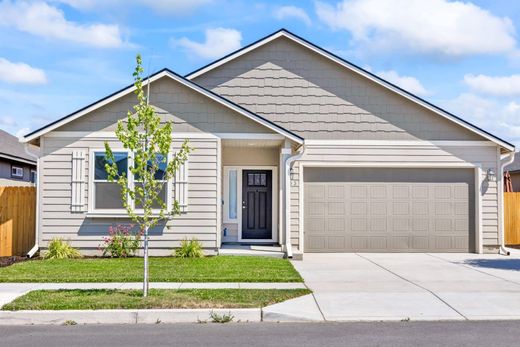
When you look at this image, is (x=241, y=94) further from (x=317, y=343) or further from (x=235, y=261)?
(x=317, y=343)

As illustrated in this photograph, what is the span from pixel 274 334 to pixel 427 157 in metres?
10.5

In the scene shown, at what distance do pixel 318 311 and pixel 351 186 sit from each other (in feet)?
27.5

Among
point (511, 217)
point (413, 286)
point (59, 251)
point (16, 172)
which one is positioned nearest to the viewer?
point (413, 286)

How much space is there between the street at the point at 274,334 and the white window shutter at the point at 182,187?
6.72 metres

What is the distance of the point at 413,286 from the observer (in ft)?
33.7

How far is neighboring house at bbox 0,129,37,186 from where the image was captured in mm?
21688

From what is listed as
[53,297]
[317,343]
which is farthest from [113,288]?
[317,343]

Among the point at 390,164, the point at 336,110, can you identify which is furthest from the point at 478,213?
the point at 336,110

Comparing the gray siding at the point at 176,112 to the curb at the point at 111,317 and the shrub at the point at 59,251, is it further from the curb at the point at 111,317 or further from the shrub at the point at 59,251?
the curb at the point at 111,317

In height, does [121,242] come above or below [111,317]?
above

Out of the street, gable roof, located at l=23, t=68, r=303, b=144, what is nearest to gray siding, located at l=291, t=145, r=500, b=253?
gable roof, located at l=23, t=68, r=303, b=144

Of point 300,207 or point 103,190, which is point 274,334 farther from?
point 300,207

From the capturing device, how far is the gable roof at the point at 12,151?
70.4 feet

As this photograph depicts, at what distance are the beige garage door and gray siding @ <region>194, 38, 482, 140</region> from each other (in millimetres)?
1162
